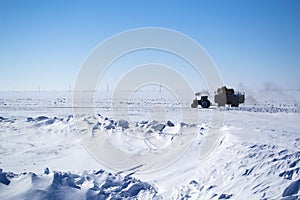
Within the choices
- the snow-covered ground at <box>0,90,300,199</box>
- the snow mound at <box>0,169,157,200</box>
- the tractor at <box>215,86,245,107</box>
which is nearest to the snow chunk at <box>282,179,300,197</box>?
the snow-covered ground at <box>0,90,300,199</box>

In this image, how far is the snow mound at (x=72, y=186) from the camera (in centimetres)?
511

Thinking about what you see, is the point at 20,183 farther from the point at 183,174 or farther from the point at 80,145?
the point at 80,145

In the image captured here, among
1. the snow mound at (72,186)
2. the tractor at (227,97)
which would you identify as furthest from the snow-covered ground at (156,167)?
the tractor at (227,97)

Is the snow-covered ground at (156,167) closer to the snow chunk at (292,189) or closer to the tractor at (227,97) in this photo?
the snow chunk at (292,189)

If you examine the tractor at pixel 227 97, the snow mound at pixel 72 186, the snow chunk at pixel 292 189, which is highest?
the tractor at pixel 227 97

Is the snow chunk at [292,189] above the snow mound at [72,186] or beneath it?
above

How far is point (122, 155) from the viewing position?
907 centimetres

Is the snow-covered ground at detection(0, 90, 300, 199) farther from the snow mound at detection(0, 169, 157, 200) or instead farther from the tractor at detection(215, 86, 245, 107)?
the tractor at detection(215, 86, 245, 107)

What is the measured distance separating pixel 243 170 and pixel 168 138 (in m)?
4.87

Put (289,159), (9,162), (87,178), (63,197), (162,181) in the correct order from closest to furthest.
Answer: (63,197) → (289,159) → (87,178) → (162,181) → (9,162)

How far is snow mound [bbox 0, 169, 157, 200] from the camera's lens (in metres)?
5.11

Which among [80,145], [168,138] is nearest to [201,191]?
[168,138]

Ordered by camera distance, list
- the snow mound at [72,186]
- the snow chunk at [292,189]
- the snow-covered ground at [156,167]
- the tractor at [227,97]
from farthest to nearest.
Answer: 1. the tractor at [227,97]
2. the snow-covered ground at [156,167]
3. the snow mound at [72,186]
4. the snow chunk at [292,189]

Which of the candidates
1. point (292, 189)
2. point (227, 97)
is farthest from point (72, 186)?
point (227, 97)
